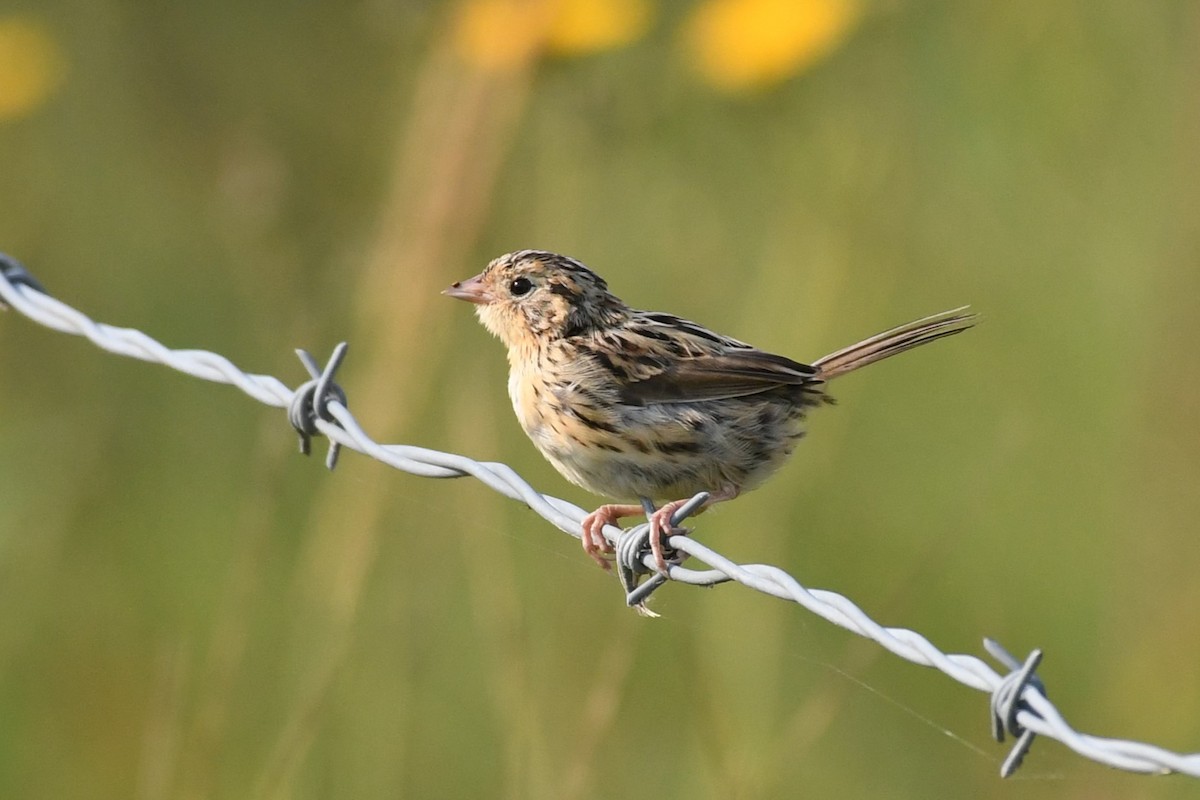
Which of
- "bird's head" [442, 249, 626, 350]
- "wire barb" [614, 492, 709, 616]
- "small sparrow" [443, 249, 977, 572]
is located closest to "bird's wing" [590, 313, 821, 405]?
"small sparrow" [443, 249, 977, 572]

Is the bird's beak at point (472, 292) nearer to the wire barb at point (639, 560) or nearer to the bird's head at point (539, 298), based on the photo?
the bird's head at point (539, 298)

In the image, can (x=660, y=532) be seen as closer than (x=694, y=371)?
Yes

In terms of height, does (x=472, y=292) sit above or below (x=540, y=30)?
below

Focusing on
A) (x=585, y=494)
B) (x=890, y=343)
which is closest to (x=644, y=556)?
(x=890, y=343)

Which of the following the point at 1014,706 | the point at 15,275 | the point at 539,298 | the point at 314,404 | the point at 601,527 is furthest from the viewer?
the point at 539,298

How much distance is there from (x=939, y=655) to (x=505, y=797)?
7.57 feet

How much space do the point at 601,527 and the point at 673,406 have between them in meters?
0.48

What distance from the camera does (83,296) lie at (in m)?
6.79

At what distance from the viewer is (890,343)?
411 centimetres

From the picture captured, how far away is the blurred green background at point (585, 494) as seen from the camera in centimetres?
472

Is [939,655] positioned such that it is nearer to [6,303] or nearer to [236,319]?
[6,303]

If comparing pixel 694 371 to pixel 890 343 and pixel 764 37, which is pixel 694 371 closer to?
pixel 890 343

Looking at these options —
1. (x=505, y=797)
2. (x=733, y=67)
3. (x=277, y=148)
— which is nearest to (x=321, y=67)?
(x=277, y=148)

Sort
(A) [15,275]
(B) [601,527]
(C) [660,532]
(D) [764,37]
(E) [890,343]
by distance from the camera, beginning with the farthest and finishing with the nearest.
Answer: (D) [764,37] < (A) [15,275] < (E) [890,343] < (B) [601,527] < (C) [660,532]
